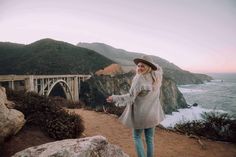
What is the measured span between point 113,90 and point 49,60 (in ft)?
82.2

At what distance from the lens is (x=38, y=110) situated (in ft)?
19.2

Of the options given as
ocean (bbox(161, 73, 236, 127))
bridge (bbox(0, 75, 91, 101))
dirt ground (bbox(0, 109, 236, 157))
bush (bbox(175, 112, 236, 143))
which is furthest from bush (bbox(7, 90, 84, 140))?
ocean (bbox(161, 73, 236, 127))

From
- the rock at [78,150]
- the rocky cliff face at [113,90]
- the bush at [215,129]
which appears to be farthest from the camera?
the rocky cliff face at [113,90]

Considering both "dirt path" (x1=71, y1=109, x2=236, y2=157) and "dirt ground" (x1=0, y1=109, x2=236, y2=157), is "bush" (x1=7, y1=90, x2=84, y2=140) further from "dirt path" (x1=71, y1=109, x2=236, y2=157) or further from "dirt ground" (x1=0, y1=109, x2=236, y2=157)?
"dirt path" (x1=71, y1=109, x2=236, y2=157)

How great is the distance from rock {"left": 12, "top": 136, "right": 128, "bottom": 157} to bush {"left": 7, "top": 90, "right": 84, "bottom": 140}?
2.90 meters

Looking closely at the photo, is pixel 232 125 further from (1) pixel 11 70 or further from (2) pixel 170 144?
(1) pixel 11 70

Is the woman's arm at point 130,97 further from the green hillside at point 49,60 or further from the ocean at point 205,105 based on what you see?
the green hillside at point 49,60

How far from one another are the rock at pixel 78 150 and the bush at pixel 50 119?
2903mm

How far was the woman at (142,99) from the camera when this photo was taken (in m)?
3.15

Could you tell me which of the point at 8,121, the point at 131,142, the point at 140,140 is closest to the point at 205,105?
the point at 131,142

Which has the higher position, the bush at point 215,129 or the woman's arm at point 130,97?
the woman's arm at point 130,97

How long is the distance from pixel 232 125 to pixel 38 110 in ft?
19.2

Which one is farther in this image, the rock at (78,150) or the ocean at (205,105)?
the ocean at (205,105)

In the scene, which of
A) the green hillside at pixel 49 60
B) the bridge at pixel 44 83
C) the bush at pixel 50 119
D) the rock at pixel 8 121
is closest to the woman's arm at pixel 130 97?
the rock at pixel 8 121
